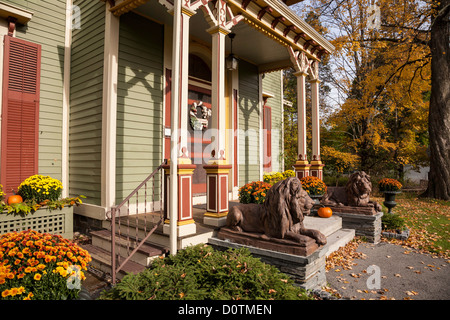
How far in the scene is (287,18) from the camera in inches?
226

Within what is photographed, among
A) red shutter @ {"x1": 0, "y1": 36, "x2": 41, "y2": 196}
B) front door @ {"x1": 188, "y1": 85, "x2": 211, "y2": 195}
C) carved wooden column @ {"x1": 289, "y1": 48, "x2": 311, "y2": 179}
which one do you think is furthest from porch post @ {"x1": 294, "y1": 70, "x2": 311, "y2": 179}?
red shutter @ {"x1": 0, "y1": 36, "x2": 41, "y2": 196}

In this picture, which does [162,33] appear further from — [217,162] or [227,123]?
[217,162]

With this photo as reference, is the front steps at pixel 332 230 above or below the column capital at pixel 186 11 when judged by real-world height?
below

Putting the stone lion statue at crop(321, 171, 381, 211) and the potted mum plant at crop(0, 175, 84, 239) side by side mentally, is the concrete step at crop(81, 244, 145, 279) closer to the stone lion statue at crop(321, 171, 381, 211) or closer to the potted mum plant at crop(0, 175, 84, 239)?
the potted mum plant at crop(0, 175, 84, 239)

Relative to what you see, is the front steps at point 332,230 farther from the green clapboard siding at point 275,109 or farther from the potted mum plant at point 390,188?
the green clapboard siding at point 275,109

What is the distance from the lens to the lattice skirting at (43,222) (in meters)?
4.30

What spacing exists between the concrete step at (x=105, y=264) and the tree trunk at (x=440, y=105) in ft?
35.4

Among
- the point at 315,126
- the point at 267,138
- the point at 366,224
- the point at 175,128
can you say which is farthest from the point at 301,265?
the point at 267,138

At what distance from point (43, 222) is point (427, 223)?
837 centimetres

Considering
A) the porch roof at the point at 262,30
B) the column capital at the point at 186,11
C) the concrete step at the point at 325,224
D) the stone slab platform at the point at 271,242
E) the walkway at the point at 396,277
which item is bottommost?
the walkway at the point at 396,277

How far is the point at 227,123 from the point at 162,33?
2871 millimetres

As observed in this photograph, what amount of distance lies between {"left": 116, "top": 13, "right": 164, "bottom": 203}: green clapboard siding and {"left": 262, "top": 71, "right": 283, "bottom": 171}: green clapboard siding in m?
4.61

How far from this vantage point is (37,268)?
2.06 metres

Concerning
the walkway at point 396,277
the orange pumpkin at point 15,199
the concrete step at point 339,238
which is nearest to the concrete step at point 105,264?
the orange pumpkin at point 15,199
